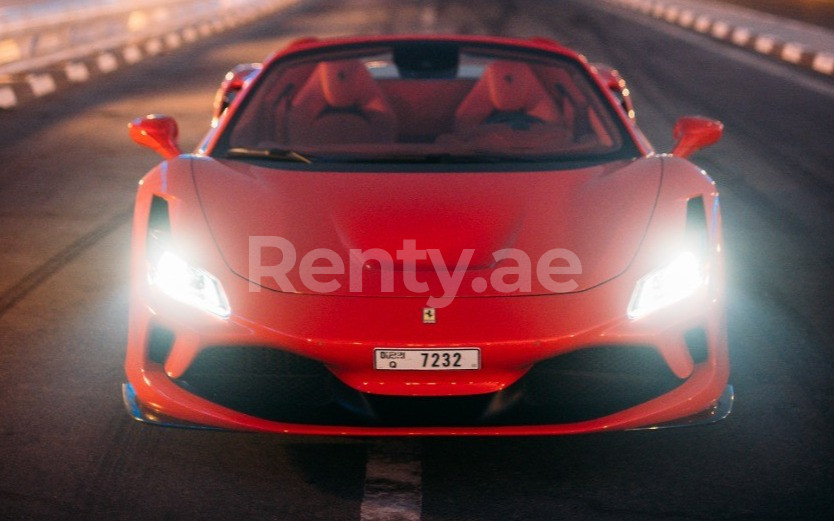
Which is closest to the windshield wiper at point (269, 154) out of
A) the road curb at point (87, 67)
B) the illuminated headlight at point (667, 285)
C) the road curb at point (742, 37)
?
the illuminated headlight at point (667, 285)

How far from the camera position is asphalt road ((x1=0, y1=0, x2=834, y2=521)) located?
112 inches

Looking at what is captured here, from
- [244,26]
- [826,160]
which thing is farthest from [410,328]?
[244,26]

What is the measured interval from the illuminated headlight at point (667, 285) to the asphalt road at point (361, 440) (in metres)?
0.56

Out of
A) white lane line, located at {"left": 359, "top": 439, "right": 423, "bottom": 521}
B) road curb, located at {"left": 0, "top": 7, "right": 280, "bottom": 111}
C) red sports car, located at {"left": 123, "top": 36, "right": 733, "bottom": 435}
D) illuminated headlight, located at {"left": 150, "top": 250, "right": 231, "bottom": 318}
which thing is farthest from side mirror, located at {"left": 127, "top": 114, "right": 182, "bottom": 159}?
road curb, located at {"left": 0, "top": 7, "right": 280, "bottom": 111}

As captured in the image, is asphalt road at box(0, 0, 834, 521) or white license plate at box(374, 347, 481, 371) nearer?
white license plate at box(374, 347, 481, 371)

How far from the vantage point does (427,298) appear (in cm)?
280

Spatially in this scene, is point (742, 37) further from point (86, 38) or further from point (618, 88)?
point (618, 88)

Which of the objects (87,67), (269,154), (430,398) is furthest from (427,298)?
(87,67)

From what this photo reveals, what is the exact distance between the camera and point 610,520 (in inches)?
108

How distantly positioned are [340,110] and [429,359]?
209 cm

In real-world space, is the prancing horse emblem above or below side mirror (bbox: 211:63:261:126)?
above

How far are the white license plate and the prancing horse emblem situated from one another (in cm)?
10

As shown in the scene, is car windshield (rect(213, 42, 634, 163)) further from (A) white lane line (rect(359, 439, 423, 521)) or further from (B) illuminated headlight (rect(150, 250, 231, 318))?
(A) white lane line (rect(359, 439, 423, 521))

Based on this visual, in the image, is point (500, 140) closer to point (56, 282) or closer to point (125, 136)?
point (56, 282)
